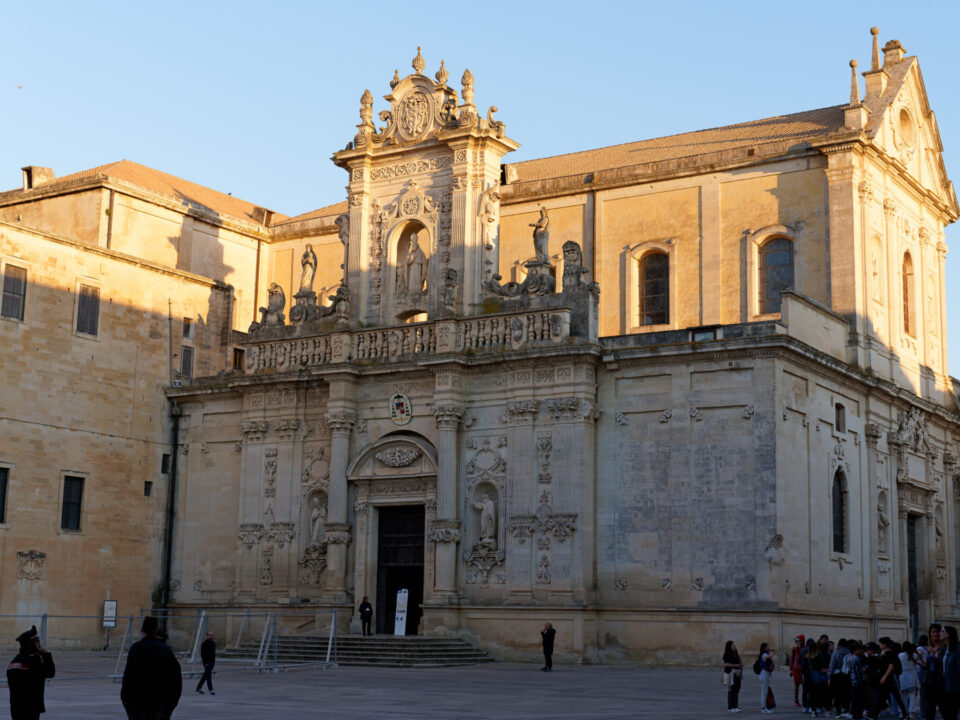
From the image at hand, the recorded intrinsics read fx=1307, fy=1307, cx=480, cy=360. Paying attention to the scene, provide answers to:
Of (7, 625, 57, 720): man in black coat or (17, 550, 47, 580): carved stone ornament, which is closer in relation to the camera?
(7, 625, 57, 720): man in black coat

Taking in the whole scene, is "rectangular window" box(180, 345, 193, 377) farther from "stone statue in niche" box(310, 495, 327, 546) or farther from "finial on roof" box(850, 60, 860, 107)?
"finial on roof" box(850, 60, 860, 107)

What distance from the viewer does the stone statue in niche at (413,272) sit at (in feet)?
129

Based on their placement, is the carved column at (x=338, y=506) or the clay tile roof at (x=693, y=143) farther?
the clay tile roof at (x=693, y=143)

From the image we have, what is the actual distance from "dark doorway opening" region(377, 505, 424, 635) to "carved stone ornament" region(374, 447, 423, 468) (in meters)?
1.29

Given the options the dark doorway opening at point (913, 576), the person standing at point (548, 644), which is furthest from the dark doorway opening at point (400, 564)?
the dark doorway opening at point (913, 576)

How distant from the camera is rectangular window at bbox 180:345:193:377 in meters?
43.8

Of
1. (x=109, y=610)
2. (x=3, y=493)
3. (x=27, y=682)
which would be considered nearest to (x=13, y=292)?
(x=3, y=493)

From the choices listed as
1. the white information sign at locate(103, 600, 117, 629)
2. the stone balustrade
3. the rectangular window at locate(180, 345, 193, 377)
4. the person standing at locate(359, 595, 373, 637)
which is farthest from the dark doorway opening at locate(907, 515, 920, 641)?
the white information sign at locate(103, 600, 117, 629)

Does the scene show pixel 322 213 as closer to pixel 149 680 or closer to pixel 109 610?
pixel 109 610

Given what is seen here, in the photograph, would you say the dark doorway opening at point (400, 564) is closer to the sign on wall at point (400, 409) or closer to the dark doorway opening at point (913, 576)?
the sign on wall at point (400, 409)

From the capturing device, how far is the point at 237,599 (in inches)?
1565

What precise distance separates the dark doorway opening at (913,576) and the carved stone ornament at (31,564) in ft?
85.7

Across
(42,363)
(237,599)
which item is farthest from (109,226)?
(237,599)

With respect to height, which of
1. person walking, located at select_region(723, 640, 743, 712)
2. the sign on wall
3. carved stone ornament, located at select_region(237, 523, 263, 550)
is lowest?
person walking, located at select_region(723, 640, 743, 712)
